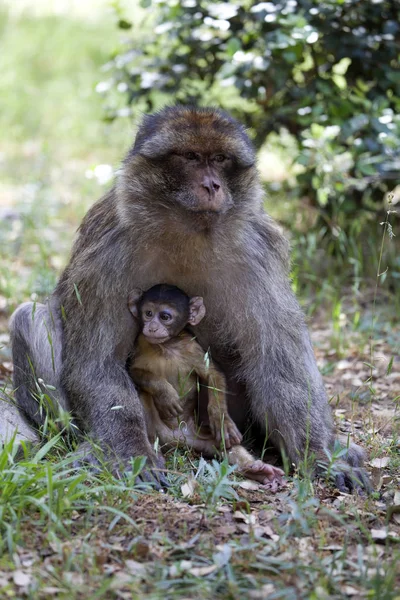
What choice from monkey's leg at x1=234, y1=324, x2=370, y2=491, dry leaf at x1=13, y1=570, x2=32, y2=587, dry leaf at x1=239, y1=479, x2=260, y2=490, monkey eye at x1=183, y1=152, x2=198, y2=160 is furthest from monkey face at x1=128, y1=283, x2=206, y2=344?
dry leaf at x1=13, y1=570, x2=32, y2=587

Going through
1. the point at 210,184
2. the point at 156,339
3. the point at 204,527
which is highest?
the point at 210,184

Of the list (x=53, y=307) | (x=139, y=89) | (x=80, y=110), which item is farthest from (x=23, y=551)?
(x=80, y=110)

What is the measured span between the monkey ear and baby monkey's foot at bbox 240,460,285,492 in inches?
27.8

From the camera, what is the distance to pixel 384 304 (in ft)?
21.1

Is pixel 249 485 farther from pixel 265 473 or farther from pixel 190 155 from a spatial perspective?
pixel 190 155

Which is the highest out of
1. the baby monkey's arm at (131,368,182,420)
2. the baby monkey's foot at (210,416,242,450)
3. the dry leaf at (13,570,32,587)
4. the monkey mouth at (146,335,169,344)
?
A: the monkey mouth at (146,335,169,344)

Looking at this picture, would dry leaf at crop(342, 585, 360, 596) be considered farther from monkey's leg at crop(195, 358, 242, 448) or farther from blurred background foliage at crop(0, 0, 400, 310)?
blurred background foliage at crop(0, 0, 400, 310)

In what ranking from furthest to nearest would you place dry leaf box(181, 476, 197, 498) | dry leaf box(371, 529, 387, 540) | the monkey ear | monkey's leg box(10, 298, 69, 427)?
monkey's leg box(10, 298, 69, 427)
the monkey ear
dry leaf box(181, 476, 197, 498)
dry leaf box(371, 529, 387, 540)

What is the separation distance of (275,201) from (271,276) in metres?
3.43

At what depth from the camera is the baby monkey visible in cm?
392

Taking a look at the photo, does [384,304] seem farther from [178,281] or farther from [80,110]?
[80,110]

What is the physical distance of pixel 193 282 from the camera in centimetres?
407

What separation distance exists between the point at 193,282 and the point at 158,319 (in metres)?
0.28

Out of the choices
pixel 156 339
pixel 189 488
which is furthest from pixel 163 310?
pixel 189 488
